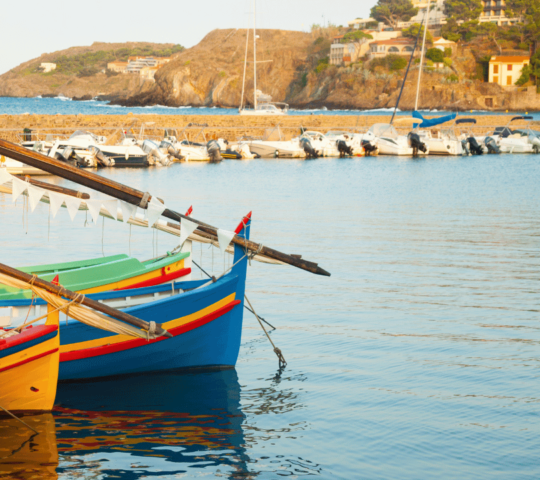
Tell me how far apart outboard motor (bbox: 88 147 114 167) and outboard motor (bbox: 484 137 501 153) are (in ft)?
93.1

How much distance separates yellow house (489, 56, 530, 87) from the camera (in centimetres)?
13462

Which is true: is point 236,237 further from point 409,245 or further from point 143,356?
point 409,245

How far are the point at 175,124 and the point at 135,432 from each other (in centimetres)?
4836

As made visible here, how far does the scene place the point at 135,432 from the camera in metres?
7.21

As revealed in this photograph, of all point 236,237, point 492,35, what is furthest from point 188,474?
point 492,35

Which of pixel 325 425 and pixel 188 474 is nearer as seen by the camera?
pixel 188 474

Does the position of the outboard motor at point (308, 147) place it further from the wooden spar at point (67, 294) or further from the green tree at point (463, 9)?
the green tree at point (463, 9)

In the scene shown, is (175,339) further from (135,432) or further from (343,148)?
(343,148)

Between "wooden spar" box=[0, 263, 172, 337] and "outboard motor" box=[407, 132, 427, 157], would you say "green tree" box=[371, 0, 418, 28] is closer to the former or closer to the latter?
"outboard motor" box=[407, 132, 427, 157]

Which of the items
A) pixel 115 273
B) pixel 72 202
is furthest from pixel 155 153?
pixel 72 202

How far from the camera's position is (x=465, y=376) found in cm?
883

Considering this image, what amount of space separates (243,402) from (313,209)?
16721 millimetres

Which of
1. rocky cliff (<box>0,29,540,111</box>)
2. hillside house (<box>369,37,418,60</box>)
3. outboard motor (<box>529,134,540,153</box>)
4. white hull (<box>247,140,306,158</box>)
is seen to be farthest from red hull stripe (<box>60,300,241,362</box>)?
hillside house (<box>369,37,418,60</box>)

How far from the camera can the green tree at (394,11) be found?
190000 millimetres
